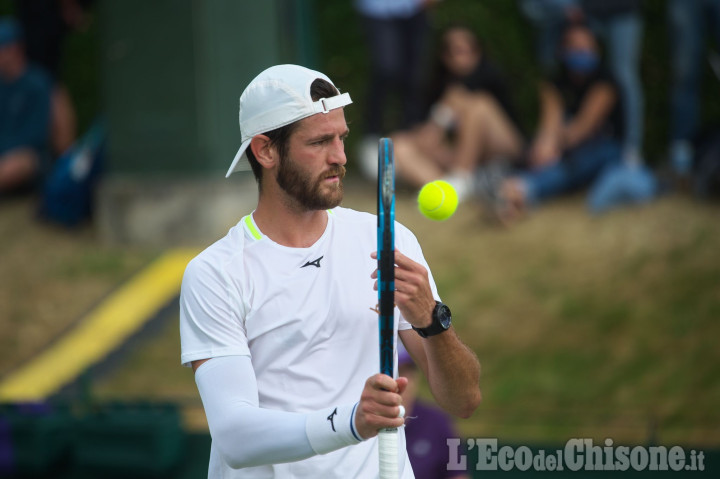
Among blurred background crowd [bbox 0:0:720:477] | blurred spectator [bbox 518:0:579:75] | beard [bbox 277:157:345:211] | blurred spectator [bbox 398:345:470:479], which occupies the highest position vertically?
blurred spectator [bbox 518:0:579:75]

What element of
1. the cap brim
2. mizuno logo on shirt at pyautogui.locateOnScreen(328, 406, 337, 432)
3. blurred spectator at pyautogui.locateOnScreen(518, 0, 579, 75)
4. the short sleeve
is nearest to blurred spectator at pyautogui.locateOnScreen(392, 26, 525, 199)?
blurred spectator at pyautogui.locateOnScreen(518, 0, 579, 75)

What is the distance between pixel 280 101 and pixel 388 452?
1088mm

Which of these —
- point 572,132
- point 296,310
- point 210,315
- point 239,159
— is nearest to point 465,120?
point 572,132

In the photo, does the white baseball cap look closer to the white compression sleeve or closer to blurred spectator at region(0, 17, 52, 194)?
the white compression sleeve

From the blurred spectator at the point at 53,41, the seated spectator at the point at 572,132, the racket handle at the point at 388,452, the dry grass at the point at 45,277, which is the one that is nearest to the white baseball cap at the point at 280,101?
the racket handle at the point at 388,452

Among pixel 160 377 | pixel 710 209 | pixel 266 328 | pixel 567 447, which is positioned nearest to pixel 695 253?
pixel 710 209

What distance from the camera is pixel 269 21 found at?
11383mm

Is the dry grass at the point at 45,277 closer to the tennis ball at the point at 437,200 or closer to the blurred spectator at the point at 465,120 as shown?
the blurred spectator at the point at 465,120

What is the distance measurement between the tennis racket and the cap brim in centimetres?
55

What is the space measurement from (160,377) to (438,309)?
646cm

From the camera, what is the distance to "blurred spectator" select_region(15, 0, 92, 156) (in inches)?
488

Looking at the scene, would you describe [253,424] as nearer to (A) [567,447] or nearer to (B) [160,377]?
(A) [567,447]

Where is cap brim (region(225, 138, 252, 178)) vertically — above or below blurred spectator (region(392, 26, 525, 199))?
below

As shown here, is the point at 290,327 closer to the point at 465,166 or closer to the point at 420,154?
the point at 465,166
